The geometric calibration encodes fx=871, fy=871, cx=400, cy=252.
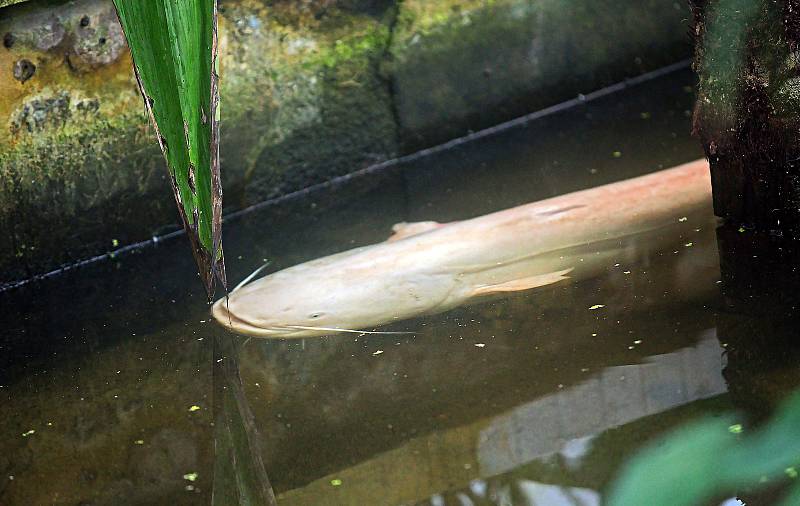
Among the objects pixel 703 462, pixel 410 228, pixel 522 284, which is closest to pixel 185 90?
pixel 522 284

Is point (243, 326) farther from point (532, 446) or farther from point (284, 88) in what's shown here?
point (284, 88)

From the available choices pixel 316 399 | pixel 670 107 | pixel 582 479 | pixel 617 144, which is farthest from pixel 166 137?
pixel 670 107

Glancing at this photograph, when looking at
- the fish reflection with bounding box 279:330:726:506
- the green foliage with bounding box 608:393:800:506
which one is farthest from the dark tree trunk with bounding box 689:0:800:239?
the green foliage with bounding box 608:393:800:506

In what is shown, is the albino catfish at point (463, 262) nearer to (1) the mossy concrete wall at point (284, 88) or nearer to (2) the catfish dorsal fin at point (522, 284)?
(2) the catfish dorsal fin at point (522, 284)

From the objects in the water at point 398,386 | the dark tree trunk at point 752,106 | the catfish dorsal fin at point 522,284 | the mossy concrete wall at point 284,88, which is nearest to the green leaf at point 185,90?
the water at point 398,386

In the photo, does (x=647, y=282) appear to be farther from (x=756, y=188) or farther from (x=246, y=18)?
(x=246, y=18)

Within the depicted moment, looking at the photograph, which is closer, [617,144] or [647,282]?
[647,282]
